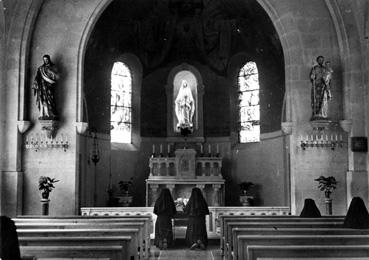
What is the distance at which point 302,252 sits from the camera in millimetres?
7160

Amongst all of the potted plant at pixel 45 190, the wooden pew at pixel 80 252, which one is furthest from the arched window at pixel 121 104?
the wooden pew at pixel 80 252

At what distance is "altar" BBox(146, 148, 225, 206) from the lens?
22.2m

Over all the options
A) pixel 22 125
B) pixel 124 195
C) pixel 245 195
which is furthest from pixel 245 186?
pixel 22 125

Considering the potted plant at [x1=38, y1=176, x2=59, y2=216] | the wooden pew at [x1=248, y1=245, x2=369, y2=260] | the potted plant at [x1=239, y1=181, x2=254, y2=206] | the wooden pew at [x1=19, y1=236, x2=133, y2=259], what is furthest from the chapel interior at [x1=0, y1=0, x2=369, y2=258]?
the wooden pew at [x1=248, y1=245, x2=369, y2=260]

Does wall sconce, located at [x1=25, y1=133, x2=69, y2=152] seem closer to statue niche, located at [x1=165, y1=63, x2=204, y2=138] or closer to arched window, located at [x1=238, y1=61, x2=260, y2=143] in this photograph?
statue niche, located at [x1=165, y1=63, x2=204, y2=138]

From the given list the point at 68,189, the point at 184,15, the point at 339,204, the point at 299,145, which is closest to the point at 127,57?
the point at 184,15

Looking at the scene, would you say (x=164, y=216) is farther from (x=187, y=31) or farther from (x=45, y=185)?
(x=187, y=31)

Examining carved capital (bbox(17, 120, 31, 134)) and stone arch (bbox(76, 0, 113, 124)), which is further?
stone arch (bbox(76, 0, 113, 124))

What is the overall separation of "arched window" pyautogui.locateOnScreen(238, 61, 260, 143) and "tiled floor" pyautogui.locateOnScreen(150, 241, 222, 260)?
1015cm

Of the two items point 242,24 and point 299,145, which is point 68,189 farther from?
point 242,24

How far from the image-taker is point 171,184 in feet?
72.7

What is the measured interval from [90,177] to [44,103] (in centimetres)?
470

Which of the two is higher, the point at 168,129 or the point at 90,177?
the point at 168,129

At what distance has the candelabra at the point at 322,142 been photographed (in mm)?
17766
